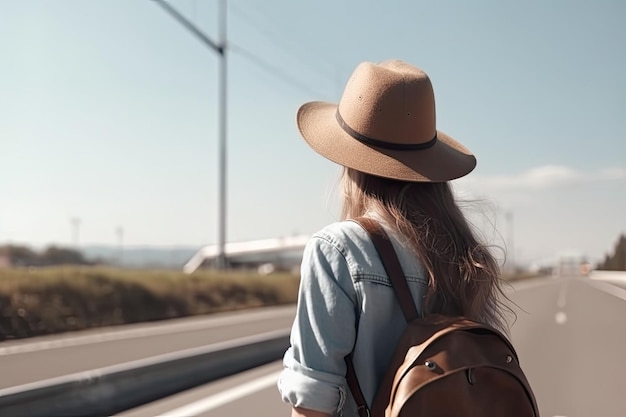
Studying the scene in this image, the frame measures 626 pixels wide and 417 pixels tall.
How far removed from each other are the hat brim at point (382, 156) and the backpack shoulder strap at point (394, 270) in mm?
171

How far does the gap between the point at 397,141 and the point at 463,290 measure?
1.41 feet

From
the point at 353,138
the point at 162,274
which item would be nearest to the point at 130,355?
the point at 353,138

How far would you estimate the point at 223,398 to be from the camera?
777 cm

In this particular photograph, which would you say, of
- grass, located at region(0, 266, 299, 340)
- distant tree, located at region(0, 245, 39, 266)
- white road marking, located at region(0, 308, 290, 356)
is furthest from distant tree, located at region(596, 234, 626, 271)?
distant tree, located at region(0, 245, 39, 266)

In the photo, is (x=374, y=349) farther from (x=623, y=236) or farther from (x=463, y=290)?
(x=623, y=236)

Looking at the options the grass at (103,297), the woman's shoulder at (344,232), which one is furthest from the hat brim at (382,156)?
the grass at (103,297)

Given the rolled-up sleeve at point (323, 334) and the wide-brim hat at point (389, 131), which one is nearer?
the rolled-up sleeve at point (323, 334)

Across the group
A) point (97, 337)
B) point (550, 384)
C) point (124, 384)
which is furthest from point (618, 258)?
point (97, 337)

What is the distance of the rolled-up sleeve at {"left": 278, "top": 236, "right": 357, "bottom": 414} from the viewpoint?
1.78m

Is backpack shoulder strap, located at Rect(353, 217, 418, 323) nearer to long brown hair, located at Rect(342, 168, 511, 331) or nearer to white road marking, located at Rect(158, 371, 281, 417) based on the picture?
long brown hair, located at Rect(342, 168, 511, 331)

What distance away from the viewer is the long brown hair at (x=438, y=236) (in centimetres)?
191

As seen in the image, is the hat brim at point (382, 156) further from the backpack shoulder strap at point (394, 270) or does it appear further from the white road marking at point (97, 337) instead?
the white road marking at point (97, 337)

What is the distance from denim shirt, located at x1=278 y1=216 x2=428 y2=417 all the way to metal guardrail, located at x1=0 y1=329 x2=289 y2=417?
408cm

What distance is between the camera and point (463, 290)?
1.94 meters
